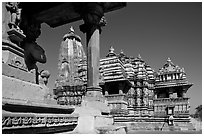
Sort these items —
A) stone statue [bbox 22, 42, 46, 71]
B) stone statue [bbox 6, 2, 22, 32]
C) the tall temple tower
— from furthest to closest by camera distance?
the tall temple tower
stone statue [bbox 22, 42, 46, 71]
stone statue [bbox 6, 2, 22, 32]

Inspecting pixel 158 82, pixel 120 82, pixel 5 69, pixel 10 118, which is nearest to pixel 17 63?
pixel 5 69

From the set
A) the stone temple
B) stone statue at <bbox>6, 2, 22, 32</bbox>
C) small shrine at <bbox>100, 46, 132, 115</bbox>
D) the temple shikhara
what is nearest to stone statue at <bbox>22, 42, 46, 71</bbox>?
the temple shikhara

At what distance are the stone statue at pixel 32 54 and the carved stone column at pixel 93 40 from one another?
53.0 inches

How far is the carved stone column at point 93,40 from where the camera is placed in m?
5.62

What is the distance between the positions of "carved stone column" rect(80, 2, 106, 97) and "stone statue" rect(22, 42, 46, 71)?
4.42 feet

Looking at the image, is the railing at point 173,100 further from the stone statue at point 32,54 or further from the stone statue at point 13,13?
the stone statue at point 13,13

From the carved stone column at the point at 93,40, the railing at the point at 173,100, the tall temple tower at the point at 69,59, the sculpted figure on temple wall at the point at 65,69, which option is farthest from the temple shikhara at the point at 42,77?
the sculpted figure on temple wall at the point at 65,69

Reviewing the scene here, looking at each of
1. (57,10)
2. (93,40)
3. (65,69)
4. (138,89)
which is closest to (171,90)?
(138,89)

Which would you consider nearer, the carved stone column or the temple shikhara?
the temple shikhara

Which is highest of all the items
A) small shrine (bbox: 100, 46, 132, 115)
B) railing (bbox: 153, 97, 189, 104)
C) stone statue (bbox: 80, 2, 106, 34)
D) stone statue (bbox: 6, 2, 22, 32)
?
stone statue (bbox: 80, 2, 106, 34)

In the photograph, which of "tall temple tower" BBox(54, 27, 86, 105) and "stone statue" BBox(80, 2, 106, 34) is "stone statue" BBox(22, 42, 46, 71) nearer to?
"stone statue" BBox(80, 2, 106, 34)

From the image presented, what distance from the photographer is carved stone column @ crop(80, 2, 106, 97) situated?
5621 millimetres

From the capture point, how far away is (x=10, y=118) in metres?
2.47

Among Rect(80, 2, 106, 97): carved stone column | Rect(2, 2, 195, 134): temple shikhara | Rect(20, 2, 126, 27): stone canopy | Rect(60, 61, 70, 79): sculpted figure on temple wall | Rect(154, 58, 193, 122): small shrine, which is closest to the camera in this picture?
Rect(2, 2, 195, 134): temple shikhara
